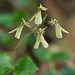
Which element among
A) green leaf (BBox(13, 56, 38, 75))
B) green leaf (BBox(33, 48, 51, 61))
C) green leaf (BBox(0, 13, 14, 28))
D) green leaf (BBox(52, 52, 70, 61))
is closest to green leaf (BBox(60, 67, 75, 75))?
green leaf (BBox(52, 52, 70, 61))

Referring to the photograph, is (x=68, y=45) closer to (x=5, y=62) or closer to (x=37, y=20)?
(x=5, y=62)

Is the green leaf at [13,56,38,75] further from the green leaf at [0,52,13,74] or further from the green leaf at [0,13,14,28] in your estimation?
the green leaf at [0,13,14,28]

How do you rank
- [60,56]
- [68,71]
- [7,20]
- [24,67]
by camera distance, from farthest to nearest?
[7,20], [60,56], [68,71], [24,67]

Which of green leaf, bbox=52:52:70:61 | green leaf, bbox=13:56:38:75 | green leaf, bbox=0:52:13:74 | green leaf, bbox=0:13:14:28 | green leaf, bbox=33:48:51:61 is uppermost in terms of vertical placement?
green leaf, bbox=0:13:14:28

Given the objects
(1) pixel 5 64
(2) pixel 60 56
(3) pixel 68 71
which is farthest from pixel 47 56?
(1) pixel 5 64

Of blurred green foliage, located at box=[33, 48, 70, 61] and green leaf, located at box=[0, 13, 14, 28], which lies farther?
green leaf, located at box=[0, 13, 14, 28]

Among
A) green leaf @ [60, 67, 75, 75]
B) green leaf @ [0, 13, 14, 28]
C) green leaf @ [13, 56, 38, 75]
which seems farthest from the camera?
green leaf @ [0, 13, 14, 28]

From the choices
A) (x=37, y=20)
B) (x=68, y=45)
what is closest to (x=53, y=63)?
(x=68, y=45)

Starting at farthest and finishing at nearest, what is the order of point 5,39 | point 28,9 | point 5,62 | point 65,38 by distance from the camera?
point 28,9, point 65,38, point 5,39, point 5,62

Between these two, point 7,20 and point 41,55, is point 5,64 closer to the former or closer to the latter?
point 41,55

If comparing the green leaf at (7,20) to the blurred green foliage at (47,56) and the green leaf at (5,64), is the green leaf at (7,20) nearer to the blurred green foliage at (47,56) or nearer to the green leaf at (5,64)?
the blurred green foliage at (47,56)

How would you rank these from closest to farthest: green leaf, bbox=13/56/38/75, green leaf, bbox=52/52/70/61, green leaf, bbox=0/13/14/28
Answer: green leaf, bbox=13/56/38/75 → green leaf, bbox=52/52/70/61 → green leaf, bbox=0/13/14/28
